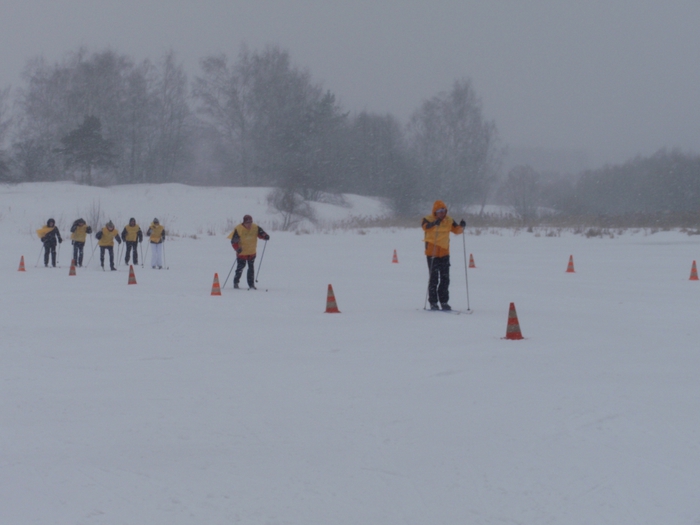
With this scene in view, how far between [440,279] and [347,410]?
6.56 m

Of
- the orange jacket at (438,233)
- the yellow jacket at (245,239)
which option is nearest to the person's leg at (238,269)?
the yellow jacket at (245,239)

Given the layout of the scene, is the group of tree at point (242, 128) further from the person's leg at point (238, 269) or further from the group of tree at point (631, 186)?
the person's leg at point (238, 269)

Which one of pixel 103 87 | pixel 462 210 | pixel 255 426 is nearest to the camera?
pixel 255 426

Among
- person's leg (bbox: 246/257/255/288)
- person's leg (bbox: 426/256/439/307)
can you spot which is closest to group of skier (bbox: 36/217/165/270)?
person's leg (bbox: 246/257/255/288)

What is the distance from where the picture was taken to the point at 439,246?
12102mm

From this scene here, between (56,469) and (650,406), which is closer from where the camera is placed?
(56,469)

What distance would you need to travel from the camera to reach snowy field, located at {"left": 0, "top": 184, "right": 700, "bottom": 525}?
4133mm

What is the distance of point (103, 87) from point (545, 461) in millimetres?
64307

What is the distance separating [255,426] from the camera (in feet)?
18.2

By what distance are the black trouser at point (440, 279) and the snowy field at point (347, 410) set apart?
359mm

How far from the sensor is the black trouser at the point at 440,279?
39.8 ft

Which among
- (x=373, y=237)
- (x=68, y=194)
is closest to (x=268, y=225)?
(x=373, y=237)

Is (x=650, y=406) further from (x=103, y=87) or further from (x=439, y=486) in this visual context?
(x=103, y=87)

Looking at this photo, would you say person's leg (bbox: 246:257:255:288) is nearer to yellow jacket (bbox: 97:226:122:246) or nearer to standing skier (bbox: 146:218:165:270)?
standing skier (bbox: 146:218:165:270)
